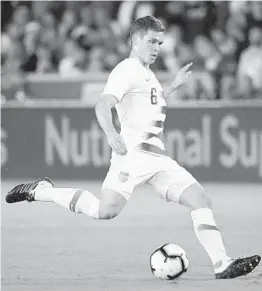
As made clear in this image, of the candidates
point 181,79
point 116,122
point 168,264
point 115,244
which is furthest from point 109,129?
point 116,122

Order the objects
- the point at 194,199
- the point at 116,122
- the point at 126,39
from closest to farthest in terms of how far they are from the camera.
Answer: the point at 194,199
the point at 116,122
the point at 126,39

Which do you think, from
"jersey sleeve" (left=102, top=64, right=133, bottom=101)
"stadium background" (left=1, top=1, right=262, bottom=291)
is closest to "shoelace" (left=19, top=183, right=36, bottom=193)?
"stadium background" (left=1, top=1, right=262, bottom=291)

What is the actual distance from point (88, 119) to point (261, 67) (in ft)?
9.91

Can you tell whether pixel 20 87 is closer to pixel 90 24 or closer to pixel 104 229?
pixel 90 24

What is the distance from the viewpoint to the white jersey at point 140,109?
7168mm

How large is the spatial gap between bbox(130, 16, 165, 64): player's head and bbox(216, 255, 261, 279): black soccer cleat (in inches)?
65.4

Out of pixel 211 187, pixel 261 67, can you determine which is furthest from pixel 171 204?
pixel 261 67

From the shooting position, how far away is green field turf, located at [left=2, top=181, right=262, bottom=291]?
6715 millimetres

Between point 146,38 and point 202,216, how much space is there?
1365mm

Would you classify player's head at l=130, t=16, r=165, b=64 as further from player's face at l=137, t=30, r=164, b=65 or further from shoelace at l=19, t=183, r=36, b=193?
shoelace at l=19, t=183, r=36, b=193

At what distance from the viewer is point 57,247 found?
28.1 ft

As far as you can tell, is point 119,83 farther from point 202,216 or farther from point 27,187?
point 27,187

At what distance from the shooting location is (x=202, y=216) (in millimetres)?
6945

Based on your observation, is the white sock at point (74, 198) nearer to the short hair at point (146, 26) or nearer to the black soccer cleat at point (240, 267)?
the black soccer cleat at point (240, 267)
